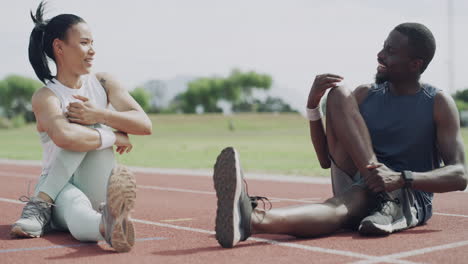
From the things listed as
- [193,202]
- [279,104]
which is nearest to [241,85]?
[279,104]

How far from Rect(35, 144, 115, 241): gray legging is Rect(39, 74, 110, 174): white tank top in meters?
0.12

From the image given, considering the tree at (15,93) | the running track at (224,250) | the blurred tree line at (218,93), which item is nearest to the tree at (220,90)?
the blurred tree line at (218,93)

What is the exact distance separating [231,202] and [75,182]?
156 centimetres

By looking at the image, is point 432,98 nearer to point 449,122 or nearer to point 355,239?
point 449,122

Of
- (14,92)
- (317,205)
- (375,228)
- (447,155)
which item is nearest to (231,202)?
(317,205)

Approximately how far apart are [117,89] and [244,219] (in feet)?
5.79

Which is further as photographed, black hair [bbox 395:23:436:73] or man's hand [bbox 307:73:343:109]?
black hair [bbox 395:23:436:73]

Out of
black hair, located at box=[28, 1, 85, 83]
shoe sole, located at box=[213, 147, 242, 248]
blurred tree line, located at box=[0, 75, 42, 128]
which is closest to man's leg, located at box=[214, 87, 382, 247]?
shoe sole, located at box=[213, 147, 242, 248]

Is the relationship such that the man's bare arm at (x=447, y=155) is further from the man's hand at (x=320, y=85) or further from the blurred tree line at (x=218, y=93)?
the blurred tree line at (x=218, y=93)

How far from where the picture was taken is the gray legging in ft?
14.9

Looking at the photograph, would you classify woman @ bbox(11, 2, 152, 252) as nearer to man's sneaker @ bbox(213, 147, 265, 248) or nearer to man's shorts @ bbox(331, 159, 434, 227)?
man's sneaker @ bbox(213, 147, 265, 248)

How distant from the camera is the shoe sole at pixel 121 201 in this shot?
3.76m

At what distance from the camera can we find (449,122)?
475cm

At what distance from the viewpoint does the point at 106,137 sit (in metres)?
4.57
